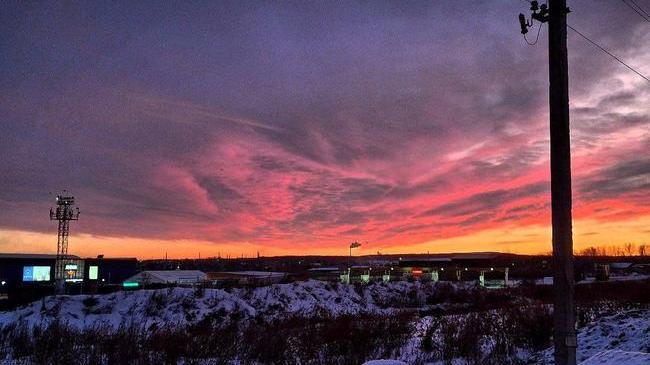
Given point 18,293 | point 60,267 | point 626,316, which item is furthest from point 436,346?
point 60,267

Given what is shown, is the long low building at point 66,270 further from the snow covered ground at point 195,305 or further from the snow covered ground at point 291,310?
the snow covered ground at point 291,310

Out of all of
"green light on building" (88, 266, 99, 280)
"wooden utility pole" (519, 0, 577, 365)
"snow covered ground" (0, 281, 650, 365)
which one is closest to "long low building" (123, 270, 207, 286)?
"green light on building" (88, 266, 99, 280)

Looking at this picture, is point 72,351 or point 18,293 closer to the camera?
point 72,351

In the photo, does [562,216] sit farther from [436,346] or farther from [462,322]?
[462,322]

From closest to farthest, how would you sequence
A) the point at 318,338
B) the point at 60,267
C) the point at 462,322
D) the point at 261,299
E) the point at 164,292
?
the point at 318,338
the point at 462,322
the point at 164,292
the point at 261,299
the point at 60,267

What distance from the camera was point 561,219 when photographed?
8477 mm

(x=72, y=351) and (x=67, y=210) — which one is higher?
(x=67, y=210)

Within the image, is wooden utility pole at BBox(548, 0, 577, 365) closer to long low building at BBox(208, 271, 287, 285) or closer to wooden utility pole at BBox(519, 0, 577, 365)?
wooden utility pole at BBox(519, 0, 577, 365)

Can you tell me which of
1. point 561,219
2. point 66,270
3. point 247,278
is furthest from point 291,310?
point 66,270

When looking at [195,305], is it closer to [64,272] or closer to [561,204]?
[561,204]

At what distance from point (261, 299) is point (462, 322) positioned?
89.4 feet

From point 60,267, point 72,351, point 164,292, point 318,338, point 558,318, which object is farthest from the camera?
A: point 60,267

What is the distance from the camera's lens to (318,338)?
20469mm

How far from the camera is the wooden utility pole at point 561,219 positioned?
8.38 metres
